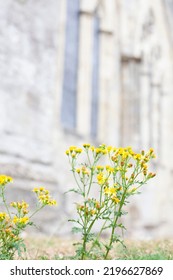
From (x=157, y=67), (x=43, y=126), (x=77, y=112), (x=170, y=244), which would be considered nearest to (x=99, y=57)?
(x=77, y=112)

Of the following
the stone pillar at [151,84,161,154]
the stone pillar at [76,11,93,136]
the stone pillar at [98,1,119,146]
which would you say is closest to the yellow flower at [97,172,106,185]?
the stone pillar at [76,11,93,136]

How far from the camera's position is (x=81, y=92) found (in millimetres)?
10828

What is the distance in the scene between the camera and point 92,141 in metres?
10.7

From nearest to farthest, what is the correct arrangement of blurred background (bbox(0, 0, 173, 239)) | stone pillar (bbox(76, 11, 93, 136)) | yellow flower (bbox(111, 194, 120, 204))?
yellow flower (bbox(111, 194, 120, 204)) < blurred background (bbox(0, 0, 173, 239)) < stone pillar (bbox(76, 11, 93, 136))

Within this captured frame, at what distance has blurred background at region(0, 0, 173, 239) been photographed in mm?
6785

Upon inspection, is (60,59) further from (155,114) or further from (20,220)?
(20,220)

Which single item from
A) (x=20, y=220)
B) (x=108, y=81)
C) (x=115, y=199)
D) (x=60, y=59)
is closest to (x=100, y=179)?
(x=115, y=199)

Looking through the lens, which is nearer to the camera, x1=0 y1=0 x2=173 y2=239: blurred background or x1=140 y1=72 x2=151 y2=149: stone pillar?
x1=0 y1=0 x2=173 y2=239: blurred background

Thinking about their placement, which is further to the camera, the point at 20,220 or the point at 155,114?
the point at 155,114

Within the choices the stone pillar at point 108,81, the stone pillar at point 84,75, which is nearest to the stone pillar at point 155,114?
the stone pillar at point 108,81

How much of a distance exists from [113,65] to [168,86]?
382cm

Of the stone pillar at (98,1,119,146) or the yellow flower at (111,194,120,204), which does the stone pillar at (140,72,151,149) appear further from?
the yellow flower at (111,194,120,204)

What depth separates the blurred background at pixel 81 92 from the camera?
6.79m

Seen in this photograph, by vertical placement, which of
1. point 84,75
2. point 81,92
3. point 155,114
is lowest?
point 81,92
